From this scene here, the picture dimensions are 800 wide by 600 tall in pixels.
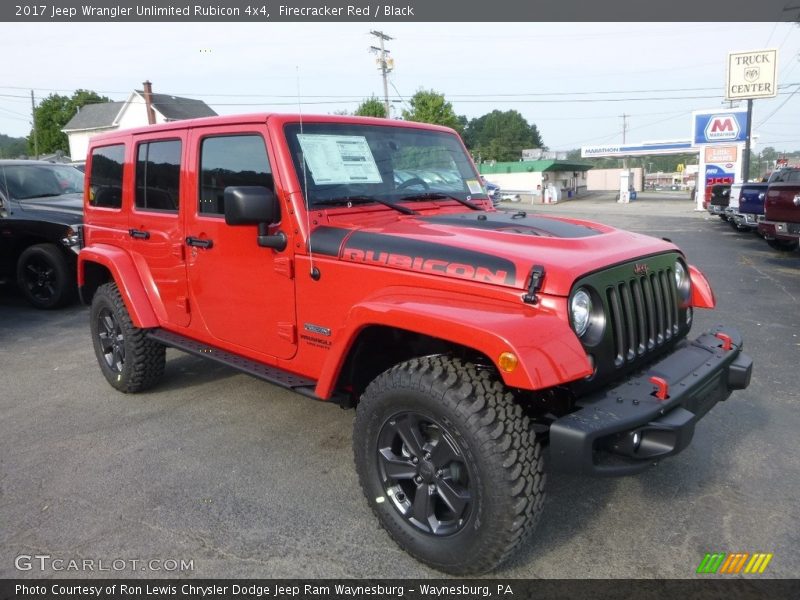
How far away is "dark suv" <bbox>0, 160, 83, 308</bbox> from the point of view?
25.7 ft

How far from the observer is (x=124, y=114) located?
50.2m

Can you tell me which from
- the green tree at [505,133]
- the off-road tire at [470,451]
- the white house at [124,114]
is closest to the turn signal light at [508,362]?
the off-road tire at [470,451]

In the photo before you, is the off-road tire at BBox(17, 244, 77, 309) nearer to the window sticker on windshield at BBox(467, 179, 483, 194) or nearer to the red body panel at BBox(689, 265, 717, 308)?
the window sticker on windshield at BBox(467, 179, 483, 194)

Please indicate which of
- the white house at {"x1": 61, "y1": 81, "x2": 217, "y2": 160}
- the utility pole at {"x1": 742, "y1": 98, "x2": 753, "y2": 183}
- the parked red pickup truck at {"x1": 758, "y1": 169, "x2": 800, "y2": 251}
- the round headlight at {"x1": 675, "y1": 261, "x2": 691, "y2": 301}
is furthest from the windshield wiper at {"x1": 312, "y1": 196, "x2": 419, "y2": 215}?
the white house at {"x1": 61, "y1": 81, "x2": 217, "y2": 160}

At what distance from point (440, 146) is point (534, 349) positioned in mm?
2261

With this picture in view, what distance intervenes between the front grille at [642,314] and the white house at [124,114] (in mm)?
45742

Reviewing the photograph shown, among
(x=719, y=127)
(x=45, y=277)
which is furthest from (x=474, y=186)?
(x=719, y=127)

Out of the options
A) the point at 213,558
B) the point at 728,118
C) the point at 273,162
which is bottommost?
the point at 213,558

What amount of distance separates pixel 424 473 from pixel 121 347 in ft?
10.2

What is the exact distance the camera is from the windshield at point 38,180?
8.33 metres

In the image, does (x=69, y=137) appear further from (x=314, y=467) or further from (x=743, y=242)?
(x=314, y=467)

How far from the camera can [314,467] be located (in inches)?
143

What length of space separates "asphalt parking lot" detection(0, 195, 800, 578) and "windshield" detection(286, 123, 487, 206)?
62.6 inches

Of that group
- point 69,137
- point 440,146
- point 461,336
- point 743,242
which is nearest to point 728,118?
point 743,242
